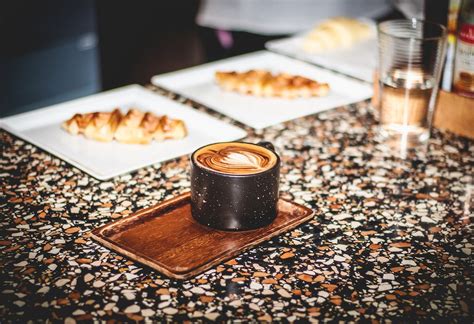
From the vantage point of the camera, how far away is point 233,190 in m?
1.11

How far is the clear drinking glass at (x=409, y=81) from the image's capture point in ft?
5.03

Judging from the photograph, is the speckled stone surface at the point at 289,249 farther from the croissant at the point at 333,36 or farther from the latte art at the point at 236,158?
the croissant at the point at 333,36

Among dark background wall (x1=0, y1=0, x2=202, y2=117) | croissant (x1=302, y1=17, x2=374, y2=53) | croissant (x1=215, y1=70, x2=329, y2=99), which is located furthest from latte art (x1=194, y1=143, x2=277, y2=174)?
dark background wall (x1=0, y1=0, x2=202, y2=117)

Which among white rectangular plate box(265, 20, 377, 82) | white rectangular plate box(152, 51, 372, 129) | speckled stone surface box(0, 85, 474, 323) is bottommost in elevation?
speckled stone surface box(0, 85, 474, 323)

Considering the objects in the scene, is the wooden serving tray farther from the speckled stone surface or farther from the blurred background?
the blurred background

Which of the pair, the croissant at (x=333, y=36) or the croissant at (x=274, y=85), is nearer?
the croissant at (x=274, y=85)

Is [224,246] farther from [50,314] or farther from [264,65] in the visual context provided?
[264,65]

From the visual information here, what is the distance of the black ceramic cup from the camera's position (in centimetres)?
111

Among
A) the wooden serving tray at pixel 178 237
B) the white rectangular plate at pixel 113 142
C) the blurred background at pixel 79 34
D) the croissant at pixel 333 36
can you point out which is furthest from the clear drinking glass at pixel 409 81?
the blurred background at pixel 79 34

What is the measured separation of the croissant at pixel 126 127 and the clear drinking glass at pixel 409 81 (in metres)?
0.50

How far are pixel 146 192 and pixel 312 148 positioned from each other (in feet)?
1.46

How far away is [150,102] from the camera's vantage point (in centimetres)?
184

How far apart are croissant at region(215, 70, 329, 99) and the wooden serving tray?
67 centimetres

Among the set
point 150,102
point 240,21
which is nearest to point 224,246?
point 150,102
